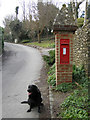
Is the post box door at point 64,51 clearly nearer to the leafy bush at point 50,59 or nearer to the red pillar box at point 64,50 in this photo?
the red pillar box at point 64,50

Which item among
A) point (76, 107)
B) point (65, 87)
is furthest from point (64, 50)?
point (76, 107)

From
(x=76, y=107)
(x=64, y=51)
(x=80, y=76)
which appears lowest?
(x=76, y=107)

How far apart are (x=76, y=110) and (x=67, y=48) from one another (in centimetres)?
227

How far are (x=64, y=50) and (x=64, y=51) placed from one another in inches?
1.4

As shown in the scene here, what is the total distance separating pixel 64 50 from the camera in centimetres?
451

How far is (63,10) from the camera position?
474cm

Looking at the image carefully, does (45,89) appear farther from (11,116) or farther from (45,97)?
(11,116)

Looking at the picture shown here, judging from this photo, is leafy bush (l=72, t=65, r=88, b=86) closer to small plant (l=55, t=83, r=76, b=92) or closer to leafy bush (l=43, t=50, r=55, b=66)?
small plant (l=55, t=83, r=76, b=92)

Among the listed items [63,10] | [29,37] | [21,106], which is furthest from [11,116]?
[29,37]

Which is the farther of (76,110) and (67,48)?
(67,48)

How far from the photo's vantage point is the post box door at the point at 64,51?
447 cm

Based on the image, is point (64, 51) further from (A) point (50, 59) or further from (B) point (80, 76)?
(A) point (50, 59)

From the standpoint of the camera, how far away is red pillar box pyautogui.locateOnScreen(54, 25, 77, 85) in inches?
173

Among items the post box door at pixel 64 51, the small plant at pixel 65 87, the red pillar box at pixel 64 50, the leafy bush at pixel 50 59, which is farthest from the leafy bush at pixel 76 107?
the leafy bush at pixel 50 59
